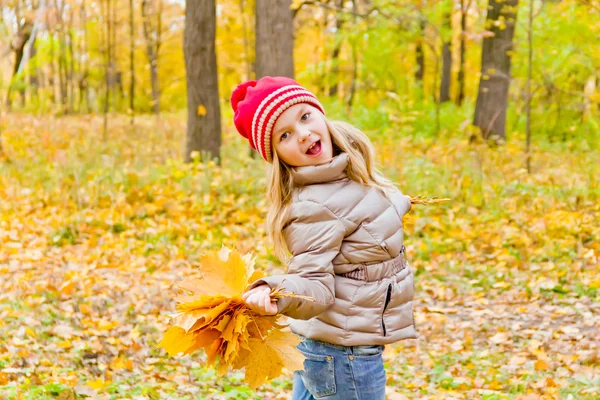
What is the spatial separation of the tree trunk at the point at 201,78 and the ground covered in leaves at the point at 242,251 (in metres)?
0.51

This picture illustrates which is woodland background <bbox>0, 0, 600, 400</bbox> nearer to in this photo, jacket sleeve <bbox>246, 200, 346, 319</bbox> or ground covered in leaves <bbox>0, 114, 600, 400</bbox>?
ground covered in leaves <bbox>0, 114, 600, 400</bbox>

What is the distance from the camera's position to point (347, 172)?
2344mm

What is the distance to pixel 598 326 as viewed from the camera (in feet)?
15.6

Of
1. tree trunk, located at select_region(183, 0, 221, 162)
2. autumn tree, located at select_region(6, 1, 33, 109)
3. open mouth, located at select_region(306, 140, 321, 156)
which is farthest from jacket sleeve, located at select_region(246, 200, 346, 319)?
autumn tree, located at select_region(6, 1, 33, 109)

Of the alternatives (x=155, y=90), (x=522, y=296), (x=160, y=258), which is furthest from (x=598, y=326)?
(x=155, y=90)

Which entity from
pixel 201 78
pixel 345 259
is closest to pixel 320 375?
pixel 345 259

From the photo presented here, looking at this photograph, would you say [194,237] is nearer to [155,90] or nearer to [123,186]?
[123,186]

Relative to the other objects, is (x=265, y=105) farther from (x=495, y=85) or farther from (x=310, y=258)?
(x=495, y=85)

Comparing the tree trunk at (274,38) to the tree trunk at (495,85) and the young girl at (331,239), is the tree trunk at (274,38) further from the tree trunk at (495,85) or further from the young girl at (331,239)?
the young girl at (331,239)

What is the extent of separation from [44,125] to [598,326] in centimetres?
1230

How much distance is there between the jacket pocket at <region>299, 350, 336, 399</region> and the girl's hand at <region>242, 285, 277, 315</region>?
424 millimetres

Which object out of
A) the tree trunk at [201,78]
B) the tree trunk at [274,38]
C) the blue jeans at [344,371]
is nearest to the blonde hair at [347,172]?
the blue jeans at [344,371]

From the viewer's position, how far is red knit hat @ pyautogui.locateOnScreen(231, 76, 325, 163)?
228cm

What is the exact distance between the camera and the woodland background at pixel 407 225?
4242mm
